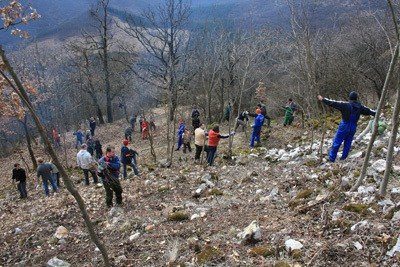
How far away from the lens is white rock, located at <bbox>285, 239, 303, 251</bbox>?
515 centimetres

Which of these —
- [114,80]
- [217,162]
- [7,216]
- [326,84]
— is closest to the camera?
[7,216]

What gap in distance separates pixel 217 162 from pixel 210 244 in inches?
265

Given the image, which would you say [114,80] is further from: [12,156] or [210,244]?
[210,244]

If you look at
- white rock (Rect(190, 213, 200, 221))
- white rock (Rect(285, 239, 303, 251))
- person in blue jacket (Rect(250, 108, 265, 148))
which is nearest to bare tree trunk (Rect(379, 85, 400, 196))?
white rock (Rect(285, 239, 303, 251))

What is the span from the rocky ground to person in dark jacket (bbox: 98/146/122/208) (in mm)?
332

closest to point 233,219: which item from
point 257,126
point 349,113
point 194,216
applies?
point 194,216

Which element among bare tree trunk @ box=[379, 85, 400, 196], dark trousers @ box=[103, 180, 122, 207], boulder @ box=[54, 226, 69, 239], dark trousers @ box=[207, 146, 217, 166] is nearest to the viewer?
bare tree trunk @ box=[379, 85, 400, 196]

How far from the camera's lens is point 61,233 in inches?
320

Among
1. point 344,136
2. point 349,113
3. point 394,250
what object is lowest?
point 344,136

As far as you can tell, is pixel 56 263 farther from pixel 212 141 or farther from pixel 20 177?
pixel 20 177

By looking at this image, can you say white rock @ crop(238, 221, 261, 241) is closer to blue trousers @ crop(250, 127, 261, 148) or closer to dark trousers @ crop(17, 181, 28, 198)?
blue trousers @ crop(250, 127, 261, 148)

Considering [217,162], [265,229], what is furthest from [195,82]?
[265,229]

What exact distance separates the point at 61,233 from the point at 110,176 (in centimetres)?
168

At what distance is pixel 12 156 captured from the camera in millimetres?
28688
